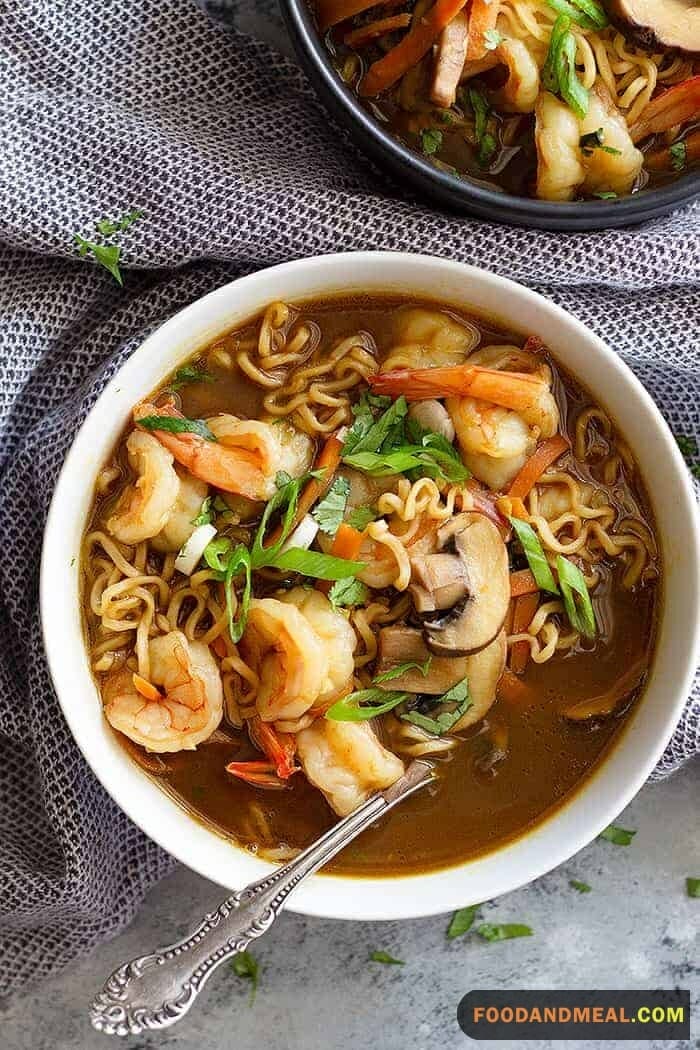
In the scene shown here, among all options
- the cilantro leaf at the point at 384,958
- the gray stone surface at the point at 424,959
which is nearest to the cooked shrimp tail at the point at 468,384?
the gray stone surface at the point at 424,959

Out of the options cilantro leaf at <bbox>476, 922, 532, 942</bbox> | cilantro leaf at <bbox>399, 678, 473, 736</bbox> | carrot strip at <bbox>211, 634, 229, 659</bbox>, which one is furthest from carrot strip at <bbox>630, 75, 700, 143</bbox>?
cilantro leaf at <bbox>476, 922, 532, 942</bbox>

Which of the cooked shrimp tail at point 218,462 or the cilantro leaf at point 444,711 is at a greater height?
the cooked shrimp tail at point 218,462

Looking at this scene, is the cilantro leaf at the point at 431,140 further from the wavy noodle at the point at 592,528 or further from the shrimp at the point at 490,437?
the wavy noodle at the point at 592,528

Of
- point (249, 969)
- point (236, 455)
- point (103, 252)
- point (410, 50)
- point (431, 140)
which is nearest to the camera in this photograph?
point (236, 455)

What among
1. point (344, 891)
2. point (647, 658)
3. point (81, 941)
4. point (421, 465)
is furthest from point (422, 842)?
point (81, 941)

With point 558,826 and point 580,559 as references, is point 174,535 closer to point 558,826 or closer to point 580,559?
point 580,559

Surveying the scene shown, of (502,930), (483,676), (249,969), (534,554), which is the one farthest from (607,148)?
(249,969)

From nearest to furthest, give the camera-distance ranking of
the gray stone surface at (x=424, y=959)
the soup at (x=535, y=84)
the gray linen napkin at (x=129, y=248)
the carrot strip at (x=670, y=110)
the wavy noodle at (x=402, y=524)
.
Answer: the wavy noodle at (x=402, y=524) → the soup at (x=535, y=84) → the carrot strip at (x=670, y=110) → the gray linen napkin at (x=129, y=248) → the gray stone surface at (x=424, y=959)

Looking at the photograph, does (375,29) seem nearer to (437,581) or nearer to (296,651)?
(437,581)
